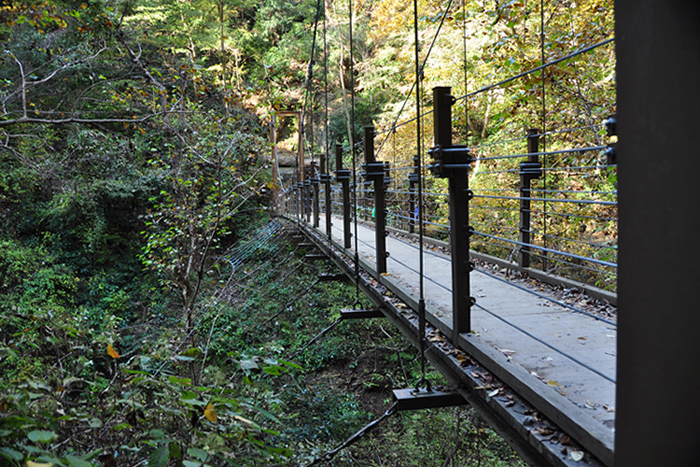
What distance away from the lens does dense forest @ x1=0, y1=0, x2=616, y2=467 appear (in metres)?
1.53

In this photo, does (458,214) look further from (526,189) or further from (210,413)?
(526,189)

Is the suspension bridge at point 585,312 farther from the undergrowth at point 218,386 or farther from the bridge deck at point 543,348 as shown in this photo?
the undergrowth at point 218,386

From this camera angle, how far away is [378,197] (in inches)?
114

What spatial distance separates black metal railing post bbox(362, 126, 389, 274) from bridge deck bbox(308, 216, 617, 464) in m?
0.22

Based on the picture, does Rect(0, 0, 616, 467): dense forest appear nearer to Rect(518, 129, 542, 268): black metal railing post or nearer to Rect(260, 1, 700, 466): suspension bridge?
Rect(260, 1, 700, 466): suspension bridge

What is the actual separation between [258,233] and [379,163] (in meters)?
9.27

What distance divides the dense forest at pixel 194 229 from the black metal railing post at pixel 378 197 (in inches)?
27.9

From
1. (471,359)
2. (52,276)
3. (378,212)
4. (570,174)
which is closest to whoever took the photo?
(471,359)

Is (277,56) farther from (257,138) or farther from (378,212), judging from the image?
(378,212)

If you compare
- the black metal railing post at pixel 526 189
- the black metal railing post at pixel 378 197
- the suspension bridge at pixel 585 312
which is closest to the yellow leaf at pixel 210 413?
the suspension bridge at pixel 585 312

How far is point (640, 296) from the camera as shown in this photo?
0.58 meters

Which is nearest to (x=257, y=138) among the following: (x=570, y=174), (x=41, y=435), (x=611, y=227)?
(x=570, y=174)

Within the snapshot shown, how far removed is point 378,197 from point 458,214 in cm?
121

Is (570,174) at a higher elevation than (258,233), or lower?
higher
